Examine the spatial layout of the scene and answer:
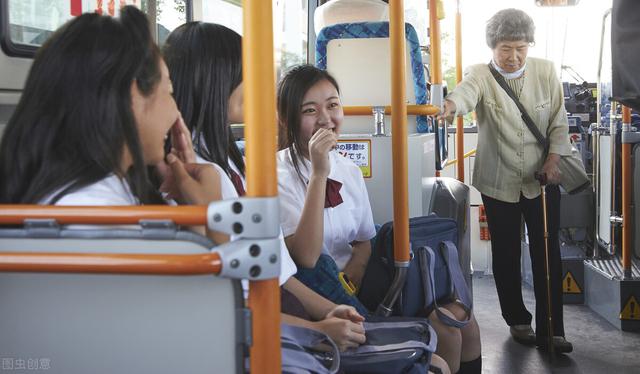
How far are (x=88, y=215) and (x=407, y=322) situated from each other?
1.19 meters

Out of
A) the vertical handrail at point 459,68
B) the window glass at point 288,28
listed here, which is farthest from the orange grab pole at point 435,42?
the window glass at point 288,28

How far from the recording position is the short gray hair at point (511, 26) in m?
3.93

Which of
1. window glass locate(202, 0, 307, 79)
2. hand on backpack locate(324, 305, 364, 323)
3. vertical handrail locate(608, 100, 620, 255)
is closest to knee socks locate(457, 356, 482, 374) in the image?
hand on backpack locate(324, 305, 364, 323)

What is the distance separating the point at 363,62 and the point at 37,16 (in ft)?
6.42

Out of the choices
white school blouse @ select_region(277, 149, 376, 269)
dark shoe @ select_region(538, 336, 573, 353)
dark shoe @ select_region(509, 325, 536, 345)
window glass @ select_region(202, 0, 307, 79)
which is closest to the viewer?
white school blouse @ select_region(277, 149, 376, 269)

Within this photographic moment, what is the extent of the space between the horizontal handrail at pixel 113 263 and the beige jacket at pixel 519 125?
3.06 metres

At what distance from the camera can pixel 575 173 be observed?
4.18m

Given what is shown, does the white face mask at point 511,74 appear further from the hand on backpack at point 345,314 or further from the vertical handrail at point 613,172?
the hand on backpack at point 345,314

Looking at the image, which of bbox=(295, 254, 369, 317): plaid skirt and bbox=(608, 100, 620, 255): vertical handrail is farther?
bbox=(608, 100, 620, 255): vertical handrail

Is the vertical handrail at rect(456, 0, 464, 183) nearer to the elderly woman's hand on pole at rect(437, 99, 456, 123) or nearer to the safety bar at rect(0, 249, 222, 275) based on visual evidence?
the elderly woman's hand on pole at rect(437, 99, 456, 123)

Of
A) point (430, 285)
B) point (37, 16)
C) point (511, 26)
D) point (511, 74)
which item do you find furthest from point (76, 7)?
point (511, 74)

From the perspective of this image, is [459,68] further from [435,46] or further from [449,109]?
[449,109]

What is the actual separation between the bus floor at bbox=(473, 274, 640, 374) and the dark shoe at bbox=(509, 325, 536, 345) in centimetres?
4

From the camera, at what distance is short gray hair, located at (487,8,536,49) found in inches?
A: 155
